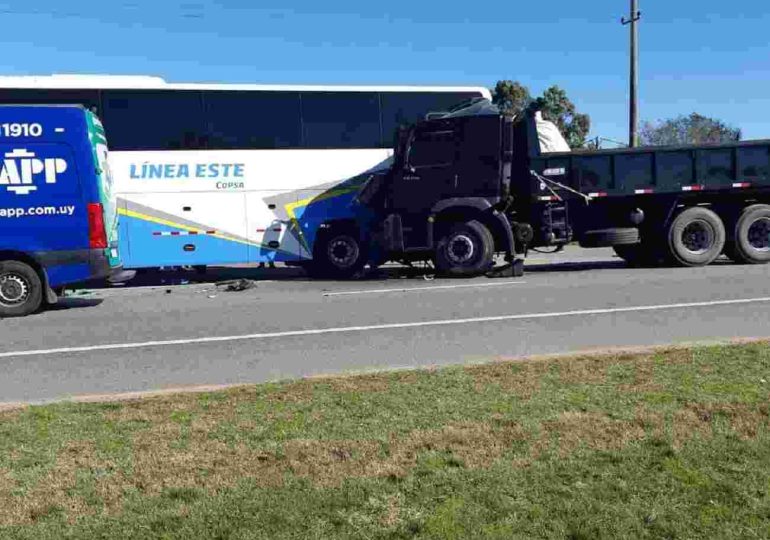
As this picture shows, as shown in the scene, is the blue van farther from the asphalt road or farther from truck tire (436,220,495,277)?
truck tire (436,220,495,277)

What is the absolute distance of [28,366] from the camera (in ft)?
23.7

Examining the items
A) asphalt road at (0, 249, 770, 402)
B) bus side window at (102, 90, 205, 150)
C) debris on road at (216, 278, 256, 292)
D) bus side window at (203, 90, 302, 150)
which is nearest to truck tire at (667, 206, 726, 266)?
asphalt road at (0, 249, 770, 402)

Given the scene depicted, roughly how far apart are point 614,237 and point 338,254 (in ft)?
17.6

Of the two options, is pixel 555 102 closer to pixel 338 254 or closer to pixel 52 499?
pixel 338 254

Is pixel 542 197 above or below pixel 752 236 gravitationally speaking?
above

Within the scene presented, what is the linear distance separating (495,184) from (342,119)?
3.53 meters

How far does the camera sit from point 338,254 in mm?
15547

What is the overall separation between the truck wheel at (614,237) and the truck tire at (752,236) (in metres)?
2.10

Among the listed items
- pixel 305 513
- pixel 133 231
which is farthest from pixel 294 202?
pixel 305 513

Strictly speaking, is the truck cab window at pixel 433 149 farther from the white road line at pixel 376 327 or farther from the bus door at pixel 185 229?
the white road line at pixel 376 327

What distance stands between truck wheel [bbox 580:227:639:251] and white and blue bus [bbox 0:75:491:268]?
12.0ft

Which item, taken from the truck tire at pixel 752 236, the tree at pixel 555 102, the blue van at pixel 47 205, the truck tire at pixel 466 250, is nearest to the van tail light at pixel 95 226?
the blue van at pixel 47 205

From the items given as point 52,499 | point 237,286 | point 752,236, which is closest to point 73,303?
point 237,286

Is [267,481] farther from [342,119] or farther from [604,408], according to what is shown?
[342,119]
